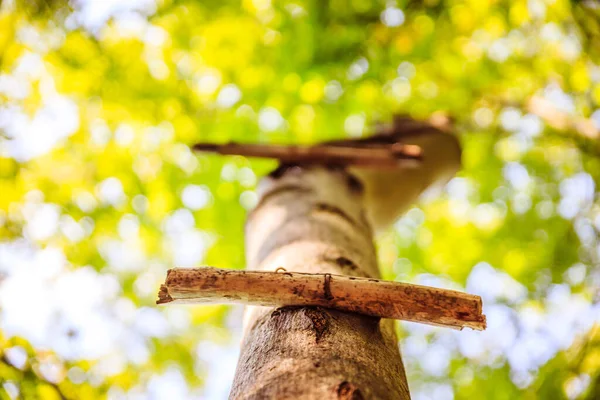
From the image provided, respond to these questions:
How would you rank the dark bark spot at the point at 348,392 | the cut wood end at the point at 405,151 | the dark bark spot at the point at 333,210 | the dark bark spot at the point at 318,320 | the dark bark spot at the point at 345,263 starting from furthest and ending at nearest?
the cut wood end at the point at 405,151, the dark bark spot at the point at 333,210, the dark bark spot at the point at 345,263, the dark bark spot at the point at 318,320, the dark bark spot at the point at 348,392

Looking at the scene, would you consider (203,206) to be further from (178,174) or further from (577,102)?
(577,102)

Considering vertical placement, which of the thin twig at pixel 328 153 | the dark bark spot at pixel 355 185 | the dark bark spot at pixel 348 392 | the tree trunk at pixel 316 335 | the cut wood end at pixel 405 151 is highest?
the cut wood end at pixel 405 151

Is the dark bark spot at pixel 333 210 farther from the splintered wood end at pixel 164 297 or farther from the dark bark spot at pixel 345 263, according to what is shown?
the splintered wood end at pixel 164 297

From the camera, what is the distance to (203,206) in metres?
4.30

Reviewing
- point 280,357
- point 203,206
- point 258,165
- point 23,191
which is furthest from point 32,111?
point 280,357

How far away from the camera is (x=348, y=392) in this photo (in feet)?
2.85

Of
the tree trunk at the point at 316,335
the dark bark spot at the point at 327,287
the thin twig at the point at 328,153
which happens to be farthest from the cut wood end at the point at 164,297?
the thin twig at the point at 328,153

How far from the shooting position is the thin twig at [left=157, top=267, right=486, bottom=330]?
1084 mm

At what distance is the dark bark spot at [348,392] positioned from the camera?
860 millimetres

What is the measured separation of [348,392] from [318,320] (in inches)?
8.8

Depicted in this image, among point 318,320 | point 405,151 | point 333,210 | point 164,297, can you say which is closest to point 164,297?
point 164,297

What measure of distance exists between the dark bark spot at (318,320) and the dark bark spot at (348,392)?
0.47 ft

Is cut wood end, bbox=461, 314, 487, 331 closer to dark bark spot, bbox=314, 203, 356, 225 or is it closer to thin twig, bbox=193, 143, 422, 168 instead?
dark bark spot, bbox=314, 203, 356, 225

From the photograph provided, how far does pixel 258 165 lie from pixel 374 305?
3.31 meters
